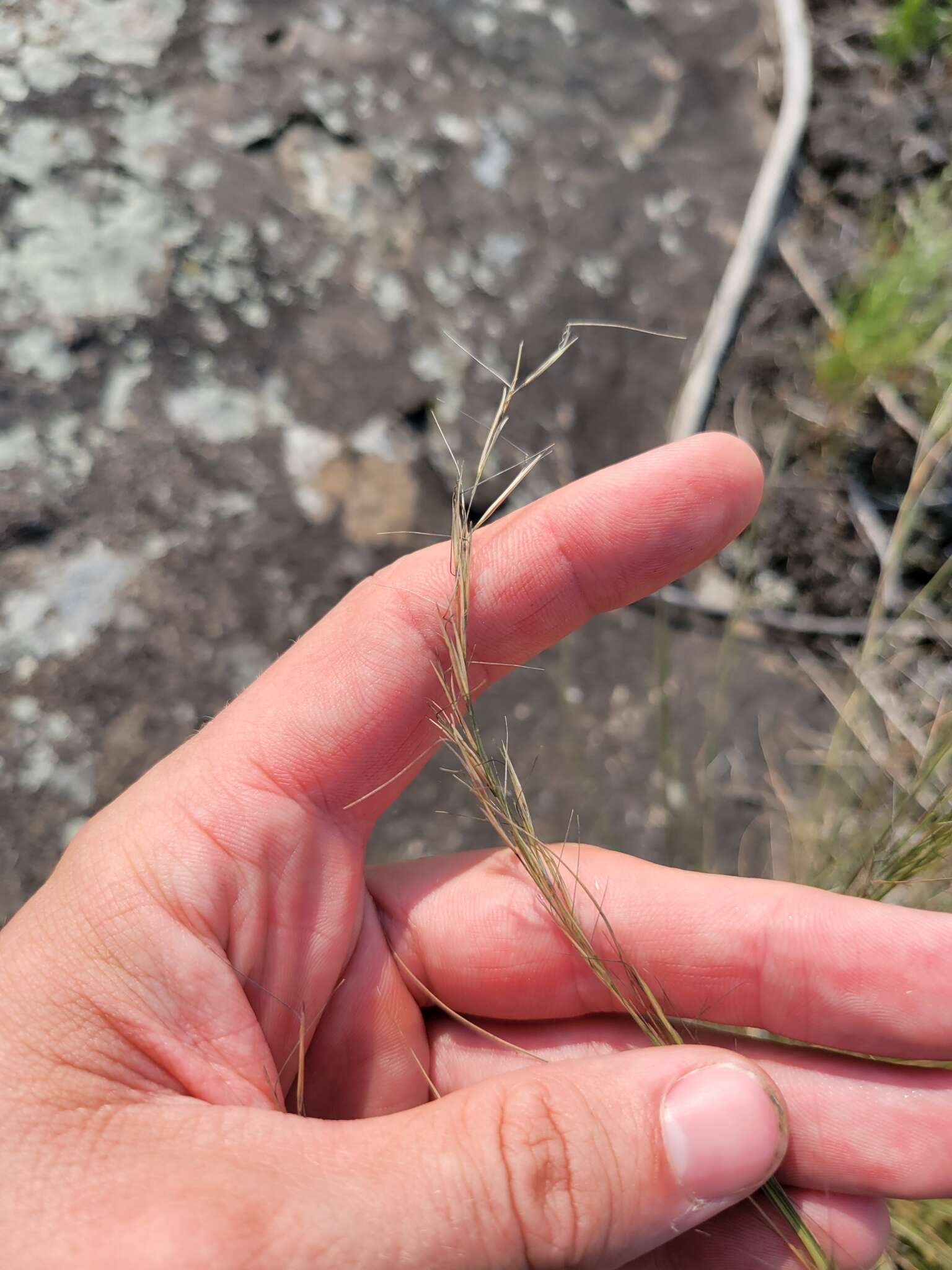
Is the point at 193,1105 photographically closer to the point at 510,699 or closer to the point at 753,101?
the point at 510,699

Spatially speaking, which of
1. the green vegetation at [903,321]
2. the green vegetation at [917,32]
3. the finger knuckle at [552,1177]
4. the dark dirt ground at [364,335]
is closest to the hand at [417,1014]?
the finger knuckle at [552,1177]

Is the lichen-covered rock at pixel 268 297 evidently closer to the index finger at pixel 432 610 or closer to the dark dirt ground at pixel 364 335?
the dark dirt ground at pixel 364 335

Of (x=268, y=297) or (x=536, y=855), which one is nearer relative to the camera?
(x=536, y=855)

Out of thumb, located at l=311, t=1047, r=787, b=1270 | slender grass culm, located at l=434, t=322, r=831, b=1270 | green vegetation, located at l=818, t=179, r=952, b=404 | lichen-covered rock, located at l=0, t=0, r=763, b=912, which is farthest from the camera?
green vegetation, located at l=818, t=179, r=952, b=404

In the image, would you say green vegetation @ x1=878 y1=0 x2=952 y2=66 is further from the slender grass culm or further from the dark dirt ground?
the slender grass culm

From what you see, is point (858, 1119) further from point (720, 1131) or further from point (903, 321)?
point (903, 321)

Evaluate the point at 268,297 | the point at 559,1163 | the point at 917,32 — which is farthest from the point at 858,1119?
the point at 917,32

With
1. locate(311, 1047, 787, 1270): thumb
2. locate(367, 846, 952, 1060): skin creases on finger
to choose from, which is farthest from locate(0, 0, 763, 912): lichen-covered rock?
locate(311, 1047, 787, 1270): thumb
